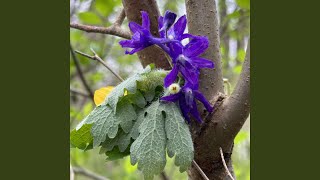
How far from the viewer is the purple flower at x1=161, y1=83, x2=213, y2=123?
2.73ft

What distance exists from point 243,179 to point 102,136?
10.1ft

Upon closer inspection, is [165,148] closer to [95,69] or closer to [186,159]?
[186,159]

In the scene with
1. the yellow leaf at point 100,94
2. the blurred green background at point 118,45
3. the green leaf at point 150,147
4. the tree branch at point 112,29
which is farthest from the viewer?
the blurred green background at point 118,45

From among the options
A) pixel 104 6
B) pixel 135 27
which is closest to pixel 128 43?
pixel 135 27

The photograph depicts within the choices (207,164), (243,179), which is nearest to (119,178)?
(243,179)

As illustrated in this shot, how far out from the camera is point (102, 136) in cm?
83

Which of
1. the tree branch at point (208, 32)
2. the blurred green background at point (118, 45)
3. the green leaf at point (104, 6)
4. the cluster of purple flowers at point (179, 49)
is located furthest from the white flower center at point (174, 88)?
the green leaf at point (104, 6)

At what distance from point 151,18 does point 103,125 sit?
31 centimetres

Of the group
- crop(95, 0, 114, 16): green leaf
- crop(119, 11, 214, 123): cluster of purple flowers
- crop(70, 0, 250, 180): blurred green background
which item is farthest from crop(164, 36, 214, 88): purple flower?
crop(95, 0, 114, 16): green leaf

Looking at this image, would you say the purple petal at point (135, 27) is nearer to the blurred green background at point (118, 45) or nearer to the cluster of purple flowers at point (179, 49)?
the cluster of purple flowers at point (179, 49)

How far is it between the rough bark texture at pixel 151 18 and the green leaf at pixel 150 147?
217mm

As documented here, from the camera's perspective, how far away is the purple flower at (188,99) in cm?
83

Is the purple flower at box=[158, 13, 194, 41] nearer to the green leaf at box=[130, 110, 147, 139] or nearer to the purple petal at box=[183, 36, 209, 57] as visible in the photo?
the purple petal at box=[183, 36, 209, 57]

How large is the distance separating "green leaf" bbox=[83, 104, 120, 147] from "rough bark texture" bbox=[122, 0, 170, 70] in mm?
222
